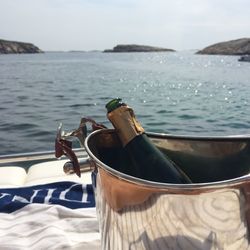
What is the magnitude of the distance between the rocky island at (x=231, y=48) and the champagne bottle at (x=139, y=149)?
131 feet

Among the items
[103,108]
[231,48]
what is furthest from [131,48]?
[103,108]

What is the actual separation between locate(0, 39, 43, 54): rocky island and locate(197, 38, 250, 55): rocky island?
1850 cm

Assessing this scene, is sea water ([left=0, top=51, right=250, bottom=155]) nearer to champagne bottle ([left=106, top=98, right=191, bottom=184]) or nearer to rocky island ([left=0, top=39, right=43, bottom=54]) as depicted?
champagne bottle ([left=106, top=98, right=191, bottom=184])

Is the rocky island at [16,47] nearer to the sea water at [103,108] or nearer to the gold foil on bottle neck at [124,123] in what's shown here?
the sea water at [103,108]

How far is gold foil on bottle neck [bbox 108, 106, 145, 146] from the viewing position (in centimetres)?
55

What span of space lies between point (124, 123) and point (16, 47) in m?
45.0

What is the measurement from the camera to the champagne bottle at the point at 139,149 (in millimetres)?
550

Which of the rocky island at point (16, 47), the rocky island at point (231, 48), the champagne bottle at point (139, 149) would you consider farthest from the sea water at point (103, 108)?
the rocky island at point (16, 47)

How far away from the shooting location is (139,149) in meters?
0.57

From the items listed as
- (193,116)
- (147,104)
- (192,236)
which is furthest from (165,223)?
(147,104)

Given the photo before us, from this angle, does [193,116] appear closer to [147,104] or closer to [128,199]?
[147,104]

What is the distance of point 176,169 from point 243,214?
0.11 metres

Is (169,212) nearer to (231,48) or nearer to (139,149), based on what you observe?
(139,149)

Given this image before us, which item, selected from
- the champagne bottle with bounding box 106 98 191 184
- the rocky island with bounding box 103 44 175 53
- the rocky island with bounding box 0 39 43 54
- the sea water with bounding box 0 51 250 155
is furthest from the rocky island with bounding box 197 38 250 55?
the champagne bottle with bounding box 106 98 191 184
